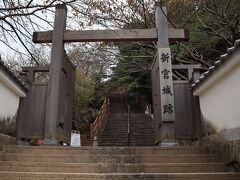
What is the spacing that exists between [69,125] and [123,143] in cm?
726

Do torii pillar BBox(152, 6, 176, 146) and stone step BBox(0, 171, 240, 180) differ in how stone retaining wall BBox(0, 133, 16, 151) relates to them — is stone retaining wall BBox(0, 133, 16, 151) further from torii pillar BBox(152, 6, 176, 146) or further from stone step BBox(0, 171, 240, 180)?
torii pillar BBox(152, 6, 176, 146)

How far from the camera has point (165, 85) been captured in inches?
→ 287

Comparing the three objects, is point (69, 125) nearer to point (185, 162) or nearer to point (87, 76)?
point (185, 162)

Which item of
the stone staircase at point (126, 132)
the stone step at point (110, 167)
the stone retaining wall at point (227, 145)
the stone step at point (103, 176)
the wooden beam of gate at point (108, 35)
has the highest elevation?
the wooden beam of gate at point (108, 35)

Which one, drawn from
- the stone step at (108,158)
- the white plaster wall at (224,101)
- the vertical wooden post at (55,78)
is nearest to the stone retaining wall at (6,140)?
the stone step at (108,158)

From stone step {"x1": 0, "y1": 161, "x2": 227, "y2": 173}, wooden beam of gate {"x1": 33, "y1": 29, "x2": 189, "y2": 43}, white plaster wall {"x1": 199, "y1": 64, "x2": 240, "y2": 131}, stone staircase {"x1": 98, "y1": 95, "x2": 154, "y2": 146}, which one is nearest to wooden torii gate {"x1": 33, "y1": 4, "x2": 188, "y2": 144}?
wooden beam of gate {"x1": 33, "y1": 29, "x2": 189, "y2": 43}

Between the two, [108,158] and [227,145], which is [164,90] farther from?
[108,158]

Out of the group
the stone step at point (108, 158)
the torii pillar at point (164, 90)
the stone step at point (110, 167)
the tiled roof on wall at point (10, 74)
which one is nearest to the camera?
the stone step at point (110, 167)

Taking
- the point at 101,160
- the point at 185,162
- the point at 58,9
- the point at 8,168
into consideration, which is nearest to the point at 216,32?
the point at 58,9

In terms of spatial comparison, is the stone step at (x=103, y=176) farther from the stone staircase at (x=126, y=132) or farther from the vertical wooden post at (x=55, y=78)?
the stone staircase at (x=126, y=132)

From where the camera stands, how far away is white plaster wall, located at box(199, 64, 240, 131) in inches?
179

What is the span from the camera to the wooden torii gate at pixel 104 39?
7016 millimetres

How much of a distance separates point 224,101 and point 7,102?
4.53 metres

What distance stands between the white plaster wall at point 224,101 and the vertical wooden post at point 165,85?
104 cm
